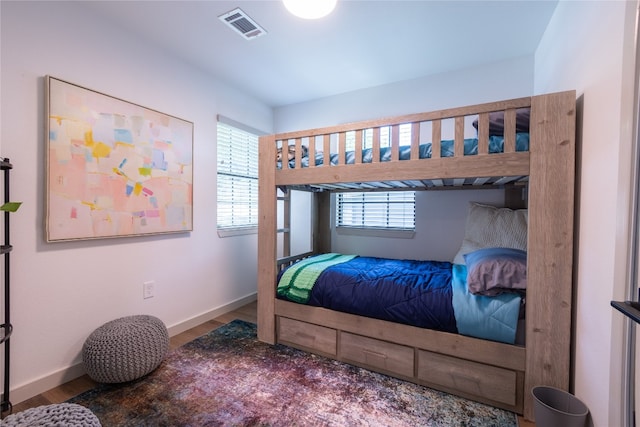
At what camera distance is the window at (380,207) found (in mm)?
2916

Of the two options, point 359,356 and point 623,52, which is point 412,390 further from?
point 623,52

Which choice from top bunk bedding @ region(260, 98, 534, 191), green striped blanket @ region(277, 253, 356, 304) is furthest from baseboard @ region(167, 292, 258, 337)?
top bunk bedding @ region(260, 98, 534, 191)

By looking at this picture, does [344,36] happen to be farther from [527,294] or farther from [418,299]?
[527,294]

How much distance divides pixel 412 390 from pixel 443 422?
10.5 inches

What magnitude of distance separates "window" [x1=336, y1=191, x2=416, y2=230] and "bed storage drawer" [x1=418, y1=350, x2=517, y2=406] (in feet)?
4.82

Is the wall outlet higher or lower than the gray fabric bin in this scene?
higher

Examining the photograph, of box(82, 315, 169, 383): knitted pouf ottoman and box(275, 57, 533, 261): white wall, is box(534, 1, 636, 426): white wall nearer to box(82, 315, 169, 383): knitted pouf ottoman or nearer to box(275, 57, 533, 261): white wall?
box(275, 57, 533, 261): white wall

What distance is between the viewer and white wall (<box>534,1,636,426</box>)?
0.91 m

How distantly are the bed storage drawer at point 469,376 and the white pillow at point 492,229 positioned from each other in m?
1.05

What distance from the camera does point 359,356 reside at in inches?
74.9

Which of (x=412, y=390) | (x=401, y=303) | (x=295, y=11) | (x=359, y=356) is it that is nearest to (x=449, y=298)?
(x=401, y=303)

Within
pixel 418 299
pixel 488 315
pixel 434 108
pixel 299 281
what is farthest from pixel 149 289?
pixel 434 108

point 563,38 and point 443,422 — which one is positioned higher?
point 563,38

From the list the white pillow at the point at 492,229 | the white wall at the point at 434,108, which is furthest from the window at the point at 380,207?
the white pillow at the point at 492,229
